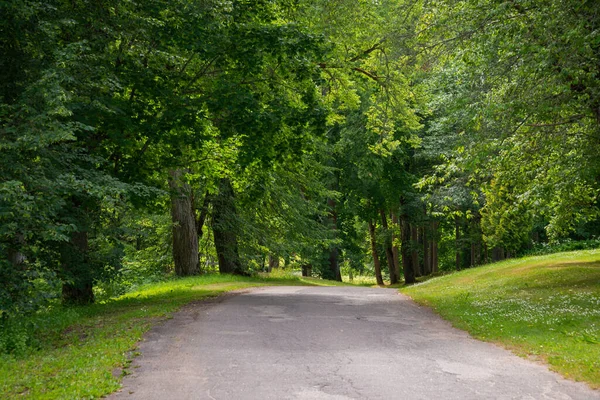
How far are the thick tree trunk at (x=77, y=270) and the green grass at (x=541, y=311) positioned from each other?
8997 millimetres

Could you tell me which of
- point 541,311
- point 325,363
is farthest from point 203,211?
point 325,363

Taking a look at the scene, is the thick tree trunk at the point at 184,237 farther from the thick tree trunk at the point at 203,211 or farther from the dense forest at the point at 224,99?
the dense forest at the point at 224,99

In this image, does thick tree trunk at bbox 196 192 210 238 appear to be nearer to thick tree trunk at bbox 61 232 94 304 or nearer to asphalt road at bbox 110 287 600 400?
→ thick tree trunk at bbox 61 232 94 304

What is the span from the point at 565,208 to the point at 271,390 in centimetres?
1548

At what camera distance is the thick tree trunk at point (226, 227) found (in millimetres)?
26797

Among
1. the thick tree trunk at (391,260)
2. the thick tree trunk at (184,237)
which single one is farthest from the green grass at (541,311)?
the thick tree trunk at (391,260)

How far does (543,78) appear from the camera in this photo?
42.0ft

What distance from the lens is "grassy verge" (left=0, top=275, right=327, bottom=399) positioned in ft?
23.3

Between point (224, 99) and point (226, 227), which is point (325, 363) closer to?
point (224, 99)

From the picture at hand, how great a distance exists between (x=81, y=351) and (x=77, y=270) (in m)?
5.59

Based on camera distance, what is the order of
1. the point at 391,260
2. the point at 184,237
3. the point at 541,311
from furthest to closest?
the point at 391,260, the point at 184,237, the point at 541,311

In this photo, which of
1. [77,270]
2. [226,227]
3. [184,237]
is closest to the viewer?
[77,270]

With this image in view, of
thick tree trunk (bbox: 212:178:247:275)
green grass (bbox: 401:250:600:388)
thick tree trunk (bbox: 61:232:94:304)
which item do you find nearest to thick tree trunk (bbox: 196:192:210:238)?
thick tree trunk (bbox: 212:178:247:275)

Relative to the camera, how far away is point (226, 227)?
26703 millimetres
